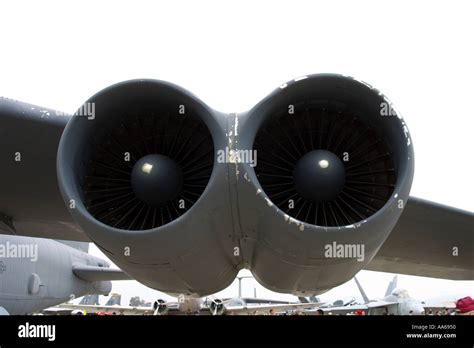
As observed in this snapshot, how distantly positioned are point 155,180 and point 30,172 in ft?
5.46

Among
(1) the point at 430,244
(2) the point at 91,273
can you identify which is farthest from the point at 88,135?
(2) the point at 91,273

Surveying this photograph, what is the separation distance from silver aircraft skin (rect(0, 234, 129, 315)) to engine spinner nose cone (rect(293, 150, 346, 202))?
48.3 feet

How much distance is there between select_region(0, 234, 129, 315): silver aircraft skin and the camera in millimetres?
17500

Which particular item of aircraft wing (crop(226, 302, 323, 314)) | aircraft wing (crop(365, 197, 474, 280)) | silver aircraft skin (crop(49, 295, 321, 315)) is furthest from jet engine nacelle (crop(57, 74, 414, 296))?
aircraft wing (crop(226, 302, 323, 314))

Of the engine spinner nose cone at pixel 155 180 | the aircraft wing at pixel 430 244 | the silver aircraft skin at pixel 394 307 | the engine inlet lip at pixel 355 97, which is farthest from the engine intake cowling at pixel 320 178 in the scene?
the silver aircraft skin at pixel 394 307

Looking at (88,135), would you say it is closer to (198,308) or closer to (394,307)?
(198,308)

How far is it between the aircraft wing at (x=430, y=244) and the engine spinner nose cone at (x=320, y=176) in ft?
5.09

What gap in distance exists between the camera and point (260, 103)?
284 cm

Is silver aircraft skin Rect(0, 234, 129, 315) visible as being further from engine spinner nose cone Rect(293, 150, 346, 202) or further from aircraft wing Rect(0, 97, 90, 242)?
engine spinner nose cone Rect(293, 150, 346, 202)

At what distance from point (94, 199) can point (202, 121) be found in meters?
0.90

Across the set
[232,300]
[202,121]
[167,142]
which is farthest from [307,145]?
[232,300]

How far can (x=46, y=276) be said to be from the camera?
18969 mm

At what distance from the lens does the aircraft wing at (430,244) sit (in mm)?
4496
